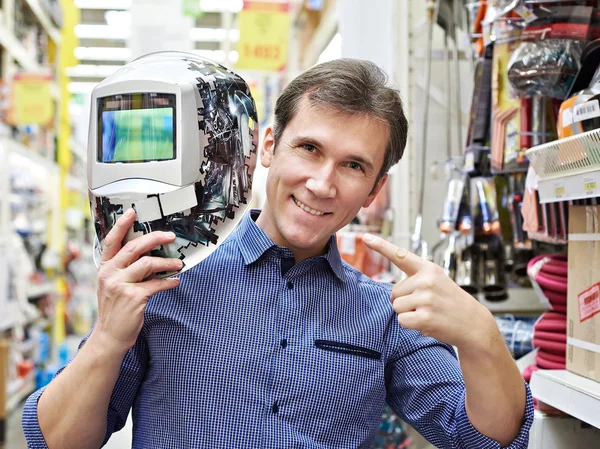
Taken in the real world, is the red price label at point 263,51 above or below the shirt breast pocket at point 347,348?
above

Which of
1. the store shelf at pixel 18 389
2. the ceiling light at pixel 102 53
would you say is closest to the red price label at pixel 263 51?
the store shelf at pixel 18 389

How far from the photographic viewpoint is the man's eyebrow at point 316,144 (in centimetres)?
138

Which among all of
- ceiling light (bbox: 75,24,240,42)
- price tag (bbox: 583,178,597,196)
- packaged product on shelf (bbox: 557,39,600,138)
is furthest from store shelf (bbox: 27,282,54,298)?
ceiling light (bbox: 75,24,240,42)

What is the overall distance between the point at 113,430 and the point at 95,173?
1.69 ft

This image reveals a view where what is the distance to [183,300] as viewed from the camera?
4.68 feet

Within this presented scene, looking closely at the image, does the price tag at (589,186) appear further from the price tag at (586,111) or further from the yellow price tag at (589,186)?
the price tag at (586,111)

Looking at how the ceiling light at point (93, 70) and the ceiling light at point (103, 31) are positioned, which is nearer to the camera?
the ceiling light at point (103, 31)

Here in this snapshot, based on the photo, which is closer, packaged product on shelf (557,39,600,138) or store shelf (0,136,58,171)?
packaged product on shelf (557,39,600,138)

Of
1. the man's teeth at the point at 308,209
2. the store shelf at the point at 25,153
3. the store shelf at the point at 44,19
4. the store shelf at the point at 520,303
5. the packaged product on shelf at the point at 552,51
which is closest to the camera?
the man's teeth at the point at 308,209

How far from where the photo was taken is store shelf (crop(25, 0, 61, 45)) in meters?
6.44

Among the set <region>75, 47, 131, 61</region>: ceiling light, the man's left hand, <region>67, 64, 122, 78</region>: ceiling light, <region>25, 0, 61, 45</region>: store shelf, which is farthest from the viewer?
<region>67, 64, 122, 78</region>: ceiling light

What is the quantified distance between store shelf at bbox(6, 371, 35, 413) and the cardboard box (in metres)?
4.56

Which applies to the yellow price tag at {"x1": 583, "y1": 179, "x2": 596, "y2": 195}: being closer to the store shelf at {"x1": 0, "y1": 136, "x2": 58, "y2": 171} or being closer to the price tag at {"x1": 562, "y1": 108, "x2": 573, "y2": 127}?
the price tag at {"x1": 562, "y1": 108, "x2": 573, "y2": 127}

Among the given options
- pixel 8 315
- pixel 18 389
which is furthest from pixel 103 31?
pixel 8 315
